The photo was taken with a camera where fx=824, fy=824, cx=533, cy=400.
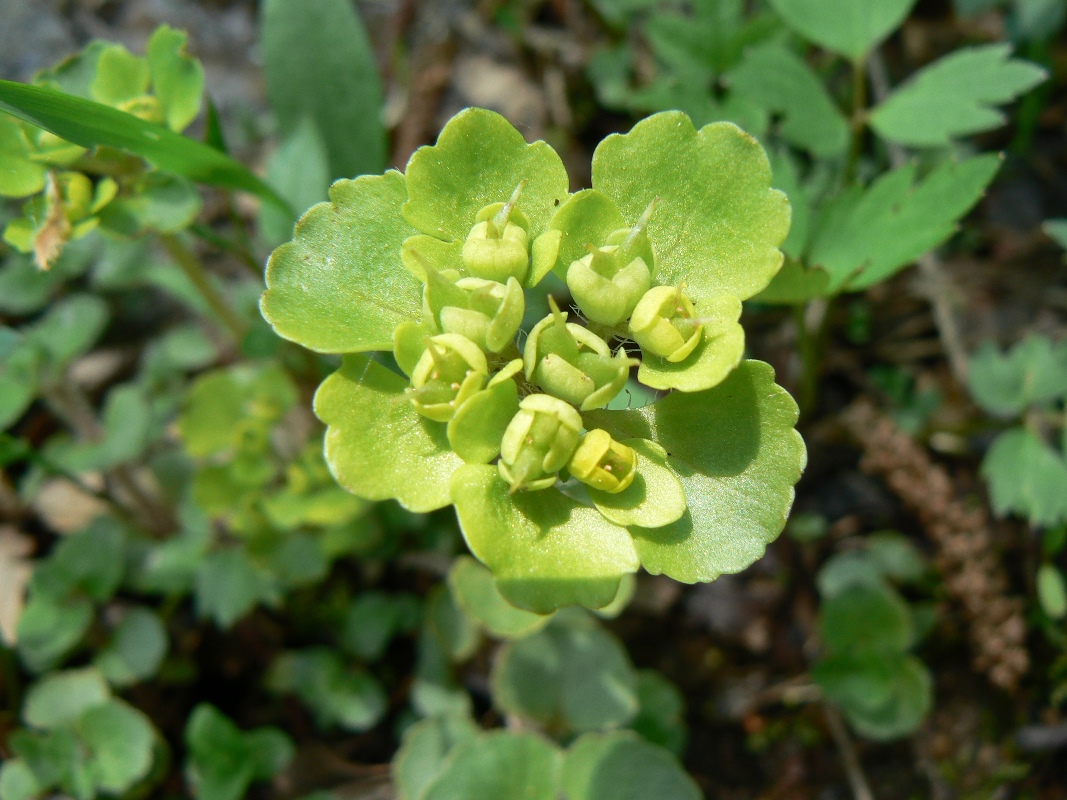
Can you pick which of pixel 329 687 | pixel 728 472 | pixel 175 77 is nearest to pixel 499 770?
pixel 329 687

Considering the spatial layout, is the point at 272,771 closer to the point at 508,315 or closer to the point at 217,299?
the point at 217,299

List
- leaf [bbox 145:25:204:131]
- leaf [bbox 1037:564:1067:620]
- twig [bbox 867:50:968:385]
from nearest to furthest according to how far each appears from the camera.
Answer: leaf [bbox 145:25:204:131]
leaf [bbox 1037:564:1067:620]
twig [bbox 867:50:968:385]

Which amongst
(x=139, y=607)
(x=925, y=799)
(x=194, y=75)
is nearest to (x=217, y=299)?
(x=194, y=75)

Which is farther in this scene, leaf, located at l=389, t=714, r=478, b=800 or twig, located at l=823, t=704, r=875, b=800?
twig, located at l=823, t=704, r=875, b=800

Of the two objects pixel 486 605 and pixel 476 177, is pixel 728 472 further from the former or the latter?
pixel 486 605

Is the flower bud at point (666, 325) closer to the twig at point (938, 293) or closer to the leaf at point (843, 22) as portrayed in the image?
the leaf at point (843, 22)

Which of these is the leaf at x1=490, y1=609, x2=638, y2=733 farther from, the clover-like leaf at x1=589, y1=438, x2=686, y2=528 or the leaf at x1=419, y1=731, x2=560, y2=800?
the clover-like leaf at x1=589, y1=438, x2=686, y2=528

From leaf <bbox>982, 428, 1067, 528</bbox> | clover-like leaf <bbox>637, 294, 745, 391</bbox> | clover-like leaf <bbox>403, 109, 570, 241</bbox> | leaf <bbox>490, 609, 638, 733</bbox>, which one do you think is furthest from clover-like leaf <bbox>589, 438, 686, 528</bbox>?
leaf <bbox>982, 428, 1067, 528</bbox>

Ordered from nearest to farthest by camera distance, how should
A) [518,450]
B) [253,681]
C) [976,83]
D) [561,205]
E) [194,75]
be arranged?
[518,450]
[561,205]
[194,75]
[976,83]
[253,681]
